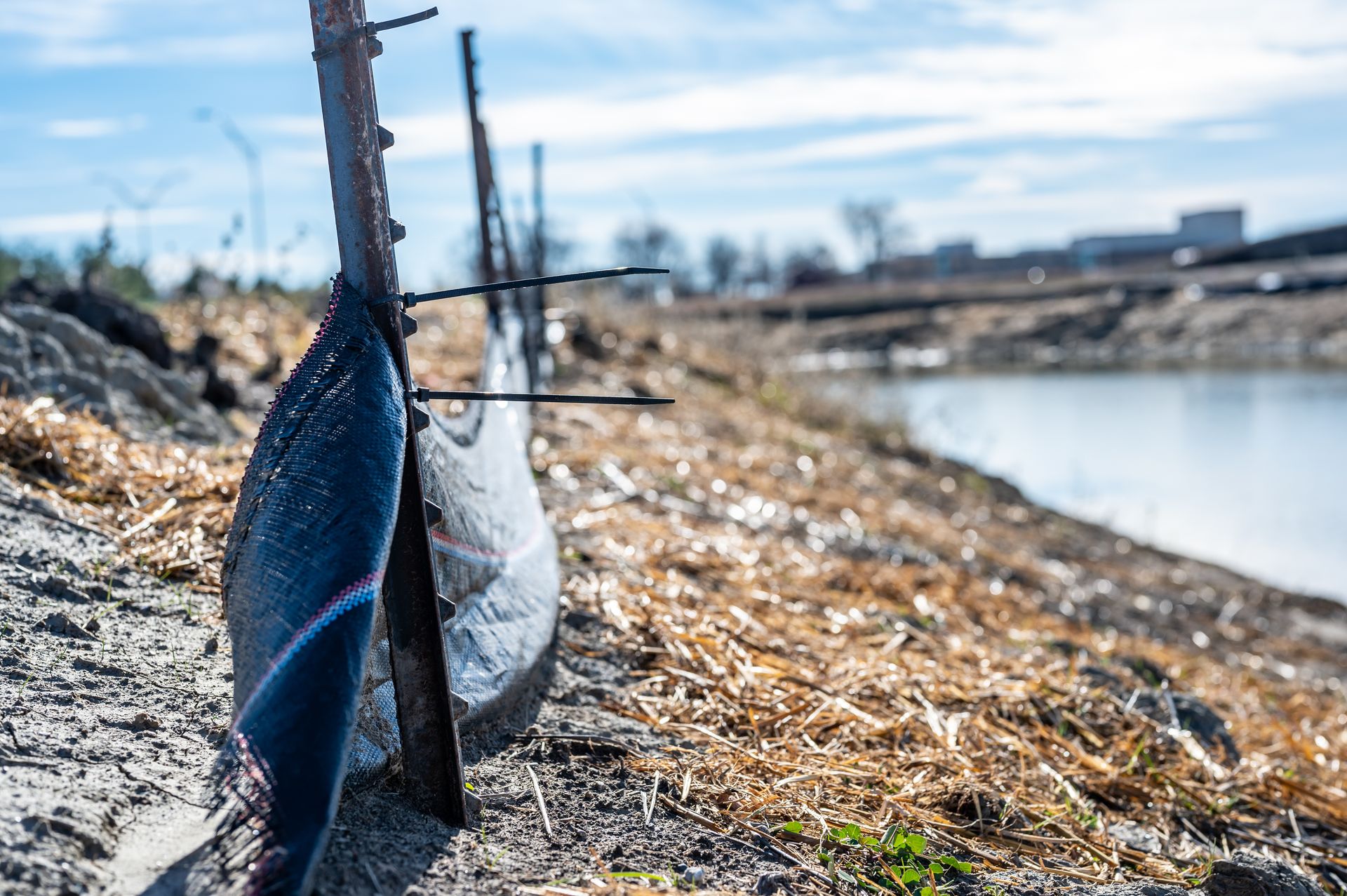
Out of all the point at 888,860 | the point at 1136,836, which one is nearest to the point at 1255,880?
the point at 1136,836

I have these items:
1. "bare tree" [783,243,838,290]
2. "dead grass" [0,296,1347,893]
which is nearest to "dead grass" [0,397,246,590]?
"dead grass" [0,296,1347,893]

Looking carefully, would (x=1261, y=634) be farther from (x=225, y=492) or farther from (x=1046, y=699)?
(x=225, y=492)

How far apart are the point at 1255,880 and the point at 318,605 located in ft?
7.01

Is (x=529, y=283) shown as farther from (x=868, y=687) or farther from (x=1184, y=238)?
(x=1184, y=238)

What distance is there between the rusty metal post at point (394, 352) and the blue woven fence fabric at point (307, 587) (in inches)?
3.2

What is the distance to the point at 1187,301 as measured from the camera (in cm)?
4825

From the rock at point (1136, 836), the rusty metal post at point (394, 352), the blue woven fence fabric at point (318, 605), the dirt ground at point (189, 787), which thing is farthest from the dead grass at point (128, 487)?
the rock at point (1136, 836)

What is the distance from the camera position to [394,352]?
82.9 inches

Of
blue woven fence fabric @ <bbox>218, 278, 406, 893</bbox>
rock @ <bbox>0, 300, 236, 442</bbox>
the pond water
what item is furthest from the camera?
the pond water

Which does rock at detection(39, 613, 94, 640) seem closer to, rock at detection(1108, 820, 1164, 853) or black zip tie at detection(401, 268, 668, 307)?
black zip tie at detection(401, 268, 668, 307)

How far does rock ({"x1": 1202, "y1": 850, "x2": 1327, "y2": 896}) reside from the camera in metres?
2.49

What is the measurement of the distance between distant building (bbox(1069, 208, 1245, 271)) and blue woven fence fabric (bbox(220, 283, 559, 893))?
88.4m

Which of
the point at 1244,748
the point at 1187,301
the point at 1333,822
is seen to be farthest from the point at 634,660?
the point at 1187,301

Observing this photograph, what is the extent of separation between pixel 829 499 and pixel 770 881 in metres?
6.42
